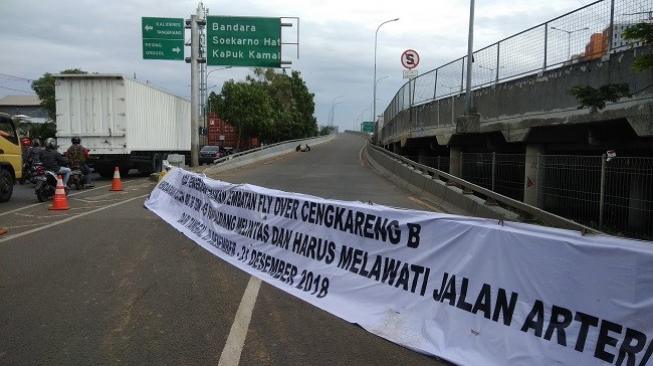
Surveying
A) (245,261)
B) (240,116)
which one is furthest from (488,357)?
(240,116)

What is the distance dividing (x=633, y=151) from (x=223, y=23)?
66.9ft

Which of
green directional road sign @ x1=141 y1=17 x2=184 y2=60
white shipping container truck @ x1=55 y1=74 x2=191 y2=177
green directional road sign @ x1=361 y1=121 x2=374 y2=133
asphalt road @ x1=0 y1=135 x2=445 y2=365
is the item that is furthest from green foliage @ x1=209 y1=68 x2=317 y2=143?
asphalt road @ x1=0 y1=135 x2=445 y2=365

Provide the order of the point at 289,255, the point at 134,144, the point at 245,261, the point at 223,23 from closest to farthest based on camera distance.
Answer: the point at 289,255, the point at 245,261, the point at 134,144, the point at 223,23

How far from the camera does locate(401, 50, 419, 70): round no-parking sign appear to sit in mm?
28109

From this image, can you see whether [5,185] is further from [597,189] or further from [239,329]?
[597,189]

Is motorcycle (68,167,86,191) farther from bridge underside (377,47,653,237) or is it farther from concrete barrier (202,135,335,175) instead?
bridge underside (377,47,653,237)

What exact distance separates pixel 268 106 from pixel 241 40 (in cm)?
4293

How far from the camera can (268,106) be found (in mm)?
70812

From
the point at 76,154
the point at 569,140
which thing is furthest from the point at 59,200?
the point at 569,140

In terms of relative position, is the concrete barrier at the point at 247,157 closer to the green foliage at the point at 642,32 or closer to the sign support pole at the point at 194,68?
the sign support pole at the point at 194,68

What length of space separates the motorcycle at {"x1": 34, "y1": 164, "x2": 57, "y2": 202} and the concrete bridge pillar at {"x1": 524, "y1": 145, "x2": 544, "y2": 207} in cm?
1195

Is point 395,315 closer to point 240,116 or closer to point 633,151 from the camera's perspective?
point 633,151

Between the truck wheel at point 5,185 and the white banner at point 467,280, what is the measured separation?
10.5 meters

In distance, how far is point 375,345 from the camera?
16.5 feet
